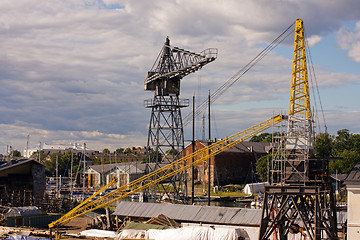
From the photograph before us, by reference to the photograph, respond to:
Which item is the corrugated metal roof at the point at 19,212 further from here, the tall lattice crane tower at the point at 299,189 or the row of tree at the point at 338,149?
the row of tree at the point at 338,149

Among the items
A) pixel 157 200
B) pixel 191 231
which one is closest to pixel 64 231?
pixel 191 231

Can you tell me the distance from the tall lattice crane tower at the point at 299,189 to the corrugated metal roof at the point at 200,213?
3.13 m

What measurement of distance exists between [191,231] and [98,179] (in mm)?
80561

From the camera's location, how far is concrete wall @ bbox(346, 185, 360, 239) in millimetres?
28531

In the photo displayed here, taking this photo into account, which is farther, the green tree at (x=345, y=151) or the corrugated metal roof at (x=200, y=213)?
the green tree at (x=345, y=151)

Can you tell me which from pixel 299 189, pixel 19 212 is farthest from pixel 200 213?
pixel 19 212

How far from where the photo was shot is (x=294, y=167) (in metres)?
34.8

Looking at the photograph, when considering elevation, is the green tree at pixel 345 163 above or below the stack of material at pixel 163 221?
above

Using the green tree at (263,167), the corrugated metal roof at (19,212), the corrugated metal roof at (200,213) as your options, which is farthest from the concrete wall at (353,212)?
the green tree at (263,167)

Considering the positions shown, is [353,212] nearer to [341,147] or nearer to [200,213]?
[200,213]

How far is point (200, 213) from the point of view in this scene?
41.0 meters

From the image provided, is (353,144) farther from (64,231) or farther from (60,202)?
(64,231)

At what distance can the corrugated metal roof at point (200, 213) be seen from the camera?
3903cm

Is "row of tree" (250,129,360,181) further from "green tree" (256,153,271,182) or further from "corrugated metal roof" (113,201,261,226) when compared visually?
"corrugated metal roof" (113,201,261,226)
